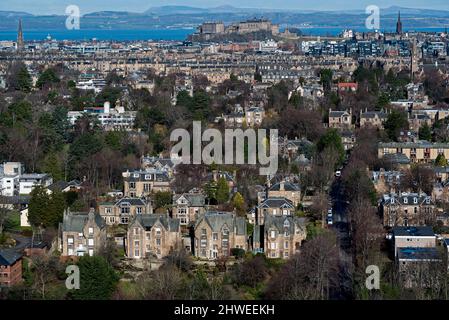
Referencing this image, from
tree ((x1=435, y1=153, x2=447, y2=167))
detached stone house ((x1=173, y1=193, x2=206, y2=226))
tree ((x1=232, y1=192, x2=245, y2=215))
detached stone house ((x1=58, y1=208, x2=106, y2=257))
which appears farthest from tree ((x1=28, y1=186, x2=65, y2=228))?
tree ((x1=435, y1=153, x2=447, y2=167))

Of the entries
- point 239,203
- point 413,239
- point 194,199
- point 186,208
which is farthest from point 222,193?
point 413,239

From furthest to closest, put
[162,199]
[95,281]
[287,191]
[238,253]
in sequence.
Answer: [287,191], [162,199], [238,253], [95,281]

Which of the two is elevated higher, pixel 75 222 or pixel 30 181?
pixel 75 222

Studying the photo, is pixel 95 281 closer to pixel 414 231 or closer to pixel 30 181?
pixel 414 231

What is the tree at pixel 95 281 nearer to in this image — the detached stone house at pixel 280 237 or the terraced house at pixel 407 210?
the detached stone house at pixel 280 237

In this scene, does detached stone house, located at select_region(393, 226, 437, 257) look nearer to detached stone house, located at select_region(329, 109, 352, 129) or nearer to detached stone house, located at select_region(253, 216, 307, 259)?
detached stone house, located at select_region(253, 216, 307, 259)

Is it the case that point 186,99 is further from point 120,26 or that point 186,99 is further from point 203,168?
point 120,26

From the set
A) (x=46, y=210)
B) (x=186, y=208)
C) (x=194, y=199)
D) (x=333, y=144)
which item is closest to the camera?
(x=46, y=210)
